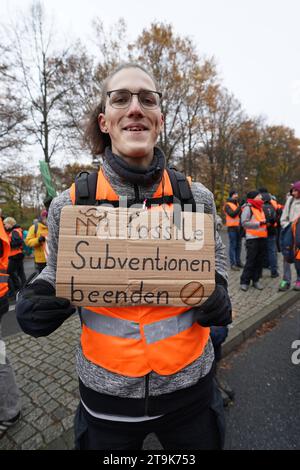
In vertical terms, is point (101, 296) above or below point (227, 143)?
below

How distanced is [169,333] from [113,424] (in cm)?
47

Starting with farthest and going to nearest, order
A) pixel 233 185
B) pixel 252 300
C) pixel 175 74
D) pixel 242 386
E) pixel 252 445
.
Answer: pixel 233 185, pixel 175 74, pixel 252 300, pixel 242 386, pixel 252 445

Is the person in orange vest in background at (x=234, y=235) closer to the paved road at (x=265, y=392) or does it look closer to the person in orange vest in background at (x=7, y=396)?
the paved road at (x=265, y=392)

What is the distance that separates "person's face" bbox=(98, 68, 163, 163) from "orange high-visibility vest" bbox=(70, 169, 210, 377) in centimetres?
73

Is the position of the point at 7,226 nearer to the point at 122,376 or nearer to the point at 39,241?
the point at 39,241

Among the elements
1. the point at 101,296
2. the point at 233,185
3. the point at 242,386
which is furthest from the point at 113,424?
the point at 233,185

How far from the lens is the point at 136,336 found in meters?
1.04

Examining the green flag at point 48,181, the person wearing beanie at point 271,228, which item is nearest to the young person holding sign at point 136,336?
the person wearing beanie at point 271,228

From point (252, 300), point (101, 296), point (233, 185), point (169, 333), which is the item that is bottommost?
point (252, 300)

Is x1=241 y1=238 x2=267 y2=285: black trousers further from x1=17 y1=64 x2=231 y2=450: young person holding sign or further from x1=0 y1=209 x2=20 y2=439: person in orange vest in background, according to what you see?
x1=0 y1=209 x2=20 y2=439: person in orange vest in background

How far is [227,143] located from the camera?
982 inches
